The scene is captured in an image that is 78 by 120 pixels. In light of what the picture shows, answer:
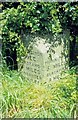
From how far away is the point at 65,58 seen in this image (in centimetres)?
393

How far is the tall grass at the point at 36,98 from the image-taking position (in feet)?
10.5

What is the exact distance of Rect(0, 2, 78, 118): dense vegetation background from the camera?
10.8 feet

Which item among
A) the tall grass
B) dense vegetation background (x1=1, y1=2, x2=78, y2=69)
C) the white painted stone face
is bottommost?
the tall grass

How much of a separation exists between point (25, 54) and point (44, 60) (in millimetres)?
260

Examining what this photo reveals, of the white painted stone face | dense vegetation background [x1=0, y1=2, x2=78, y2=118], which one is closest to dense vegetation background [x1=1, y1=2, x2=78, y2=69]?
dense vegetation background [x1=0, y1=2, x2=78, y2=118]

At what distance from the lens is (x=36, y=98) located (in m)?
3.38

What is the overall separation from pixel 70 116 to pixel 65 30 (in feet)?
3.77

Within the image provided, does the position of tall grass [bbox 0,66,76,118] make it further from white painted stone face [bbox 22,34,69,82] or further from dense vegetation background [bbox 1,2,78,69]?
dense vegetation background [bbox 1,2,78,69]

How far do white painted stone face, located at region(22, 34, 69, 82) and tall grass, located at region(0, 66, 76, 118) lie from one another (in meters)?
0.16

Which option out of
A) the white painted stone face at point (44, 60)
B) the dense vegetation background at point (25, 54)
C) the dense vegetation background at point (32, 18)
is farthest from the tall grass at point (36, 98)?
the dense vegetation background at point (32, 18)

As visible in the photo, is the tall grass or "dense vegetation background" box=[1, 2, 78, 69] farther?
"dense vegetation background" box=[1, 2, 78, 69]

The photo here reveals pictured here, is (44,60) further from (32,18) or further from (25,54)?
(32,18)

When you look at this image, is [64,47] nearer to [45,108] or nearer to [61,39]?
[61,39]

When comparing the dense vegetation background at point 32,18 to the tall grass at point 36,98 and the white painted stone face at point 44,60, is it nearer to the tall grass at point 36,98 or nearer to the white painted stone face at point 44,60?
the white painted stone face at point 44,60
